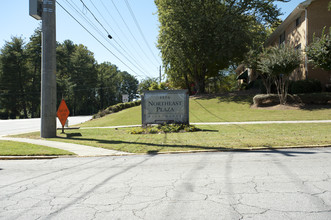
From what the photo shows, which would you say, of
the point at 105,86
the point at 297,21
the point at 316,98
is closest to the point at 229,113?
the point at 316,98

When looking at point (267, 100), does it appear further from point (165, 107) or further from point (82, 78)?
point (82, 78)

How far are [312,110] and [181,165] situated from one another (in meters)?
17.6

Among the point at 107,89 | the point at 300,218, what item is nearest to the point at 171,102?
the point at 300,218

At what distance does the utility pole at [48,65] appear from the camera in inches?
523

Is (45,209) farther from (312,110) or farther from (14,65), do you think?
(14,65)

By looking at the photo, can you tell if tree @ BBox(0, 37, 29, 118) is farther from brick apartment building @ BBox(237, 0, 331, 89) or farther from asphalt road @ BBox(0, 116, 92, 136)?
brick apartment building @ BBox(237, 0, 331, 89)

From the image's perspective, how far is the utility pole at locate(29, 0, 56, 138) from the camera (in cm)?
1327


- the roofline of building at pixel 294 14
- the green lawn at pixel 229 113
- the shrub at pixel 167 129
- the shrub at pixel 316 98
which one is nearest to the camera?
the shrub at pixel 167 129

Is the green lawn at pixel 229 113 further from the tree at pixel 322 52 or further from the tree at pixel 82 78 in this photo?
the tree at pixel 82 78

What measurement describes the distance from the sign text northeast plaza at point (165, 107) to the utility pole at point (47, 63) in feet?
18.1

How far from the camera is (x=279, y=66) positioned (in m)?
20.8

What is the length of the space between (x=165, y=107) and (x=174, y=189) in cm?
1187

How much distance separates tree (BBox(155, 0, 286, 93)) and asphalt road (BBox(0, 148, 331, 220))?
86.8ft

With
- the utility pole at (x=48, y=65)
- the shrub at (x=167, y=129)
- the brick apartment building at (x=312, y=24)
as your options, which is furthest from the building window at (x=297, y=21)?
the utility pole at (x=48, y=65)
